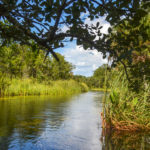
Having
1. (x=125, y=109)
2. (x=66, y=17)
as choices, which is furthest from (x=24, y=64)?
(x=66, y=17)

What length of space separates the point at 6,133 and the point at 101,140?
2231 millimetres

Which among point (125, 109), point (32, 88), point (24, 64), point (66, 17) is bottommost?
point (125, 109)

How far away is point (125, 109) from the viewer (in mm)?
4426

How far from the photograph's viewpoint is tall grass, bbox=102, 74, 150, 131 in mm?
4348

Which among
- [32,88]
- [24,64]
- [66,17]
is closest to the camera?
[66,17]

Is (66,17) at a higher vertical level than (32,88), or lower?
higher

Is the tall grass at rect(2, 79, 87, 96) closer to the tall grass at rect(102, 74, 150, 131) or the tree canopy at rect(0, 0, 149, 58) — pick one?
the tall grass at rect(102, 74, 150, 131)

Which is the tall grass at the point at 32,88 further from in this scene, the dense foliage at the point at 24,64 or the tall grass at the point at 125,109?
the tall grass at the point at 125,109

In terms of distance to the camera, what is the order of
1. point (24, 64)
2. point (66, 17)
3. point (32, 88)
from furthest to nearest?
point (24, 64) < point (32, 88) < point (66, 17)

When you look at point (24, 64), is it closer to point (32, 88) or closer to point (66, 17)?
point (32, 88)

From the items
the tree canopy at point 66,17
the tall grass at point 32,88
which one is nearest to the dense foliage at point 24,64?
the tall grass at point 32,88

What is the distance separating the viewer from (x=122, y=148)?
3758 mm

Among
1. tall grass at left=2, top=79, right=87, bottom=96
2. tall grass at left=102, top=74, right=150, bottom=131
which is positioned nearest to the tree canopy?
tall grass at left=102, top=74, right=150, bottom=131

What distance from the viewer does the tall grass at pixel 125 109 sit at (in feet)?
14.3
